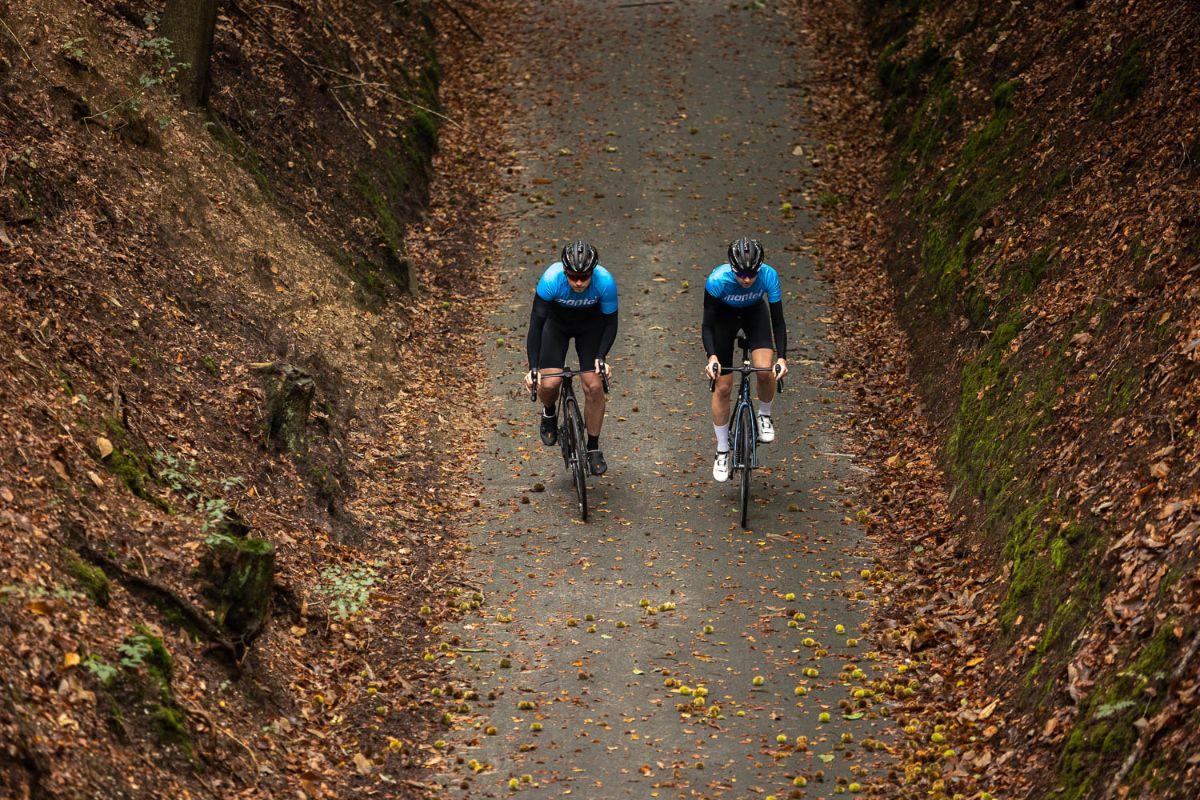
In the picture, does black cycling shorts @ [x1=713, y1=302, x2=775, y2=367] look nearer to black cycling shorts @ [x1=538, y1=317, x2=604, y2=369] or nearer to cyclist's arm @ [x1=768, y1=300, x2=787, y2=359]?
cyclist's arm @ [x1=768, y1=300, x2=787, y2=359]

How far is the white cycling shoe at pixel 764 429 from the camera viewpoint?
11.5 m

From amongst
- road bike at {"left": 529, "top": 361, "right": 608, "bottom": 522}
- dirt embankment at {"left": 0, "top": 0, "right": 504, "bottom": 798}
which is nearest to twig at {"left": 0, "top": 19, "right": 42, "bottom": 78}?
dirt embankment at {"left": 0, "top": 0, "right": 504, "bottom": 798}

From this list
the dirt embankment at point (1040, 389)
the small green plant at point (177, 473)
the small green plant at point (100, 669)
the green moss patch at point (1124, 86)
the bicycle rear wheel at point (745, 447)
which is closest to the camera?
the small green plant at point (100, 669)

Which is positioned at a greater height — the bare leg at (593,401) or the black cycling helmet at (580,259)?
the black cycling helmet at (580,259)

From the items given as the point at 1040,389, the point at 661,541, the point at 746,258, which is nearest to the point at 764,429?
the point at 661,541

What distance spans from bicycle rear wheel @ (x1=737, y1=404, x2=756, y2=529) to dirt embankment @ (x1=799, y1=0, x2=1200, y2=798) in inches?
47.0

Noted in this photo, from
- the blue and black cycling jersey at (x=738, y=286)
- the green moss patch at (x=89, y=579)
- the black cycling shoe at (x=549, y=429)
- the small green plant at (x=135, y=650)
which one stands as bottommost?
the small green plant at (x=135, y=650)

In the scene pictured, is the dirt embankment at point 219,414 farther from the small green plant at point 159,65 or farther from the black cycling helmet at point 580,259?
the black cycling helmet at point 580,259

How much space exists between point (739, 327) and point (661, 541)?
2198mm

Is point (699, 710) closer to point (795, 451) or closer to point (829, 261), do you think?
point (795, 451)

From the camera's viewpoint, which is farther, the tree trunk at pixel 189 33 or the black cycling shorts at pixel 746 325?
the tree trunk at pixel 189 33

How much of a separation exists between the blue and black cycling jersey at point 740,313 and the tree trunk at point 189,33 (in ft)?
20.1

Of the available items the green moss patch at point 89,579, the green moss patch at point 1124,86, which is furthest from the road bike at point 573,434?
the green moss patch at point 1124,86

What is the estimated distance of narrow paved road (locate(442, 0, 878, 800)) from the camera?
8023mm
